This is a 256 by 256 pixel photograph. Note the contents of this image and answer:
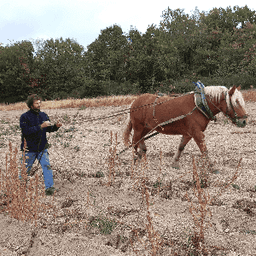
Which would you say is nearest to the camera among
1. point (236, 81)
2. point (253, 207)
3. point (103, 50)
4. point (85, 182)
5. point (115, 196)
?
point (253, 207)

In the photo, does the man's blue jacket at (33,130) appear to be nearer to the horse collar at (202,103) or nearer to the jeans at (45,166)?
the jeans at (45,166)

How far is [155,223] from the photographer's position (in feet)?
9.34

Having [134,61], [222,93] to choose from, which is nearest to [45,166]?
[222,93]

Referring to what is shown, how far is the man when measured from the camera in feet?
11.6

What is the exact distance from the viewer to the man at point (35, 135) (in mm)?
3529

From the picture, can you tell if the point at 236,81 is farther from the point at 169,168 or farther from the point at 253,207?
the point at 253,207

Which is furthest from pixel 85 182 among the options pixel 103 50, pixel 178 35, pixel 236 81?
pixel 178 35

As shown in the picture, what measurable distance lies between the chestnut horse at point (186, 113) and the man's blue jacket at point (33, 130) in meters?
1.61

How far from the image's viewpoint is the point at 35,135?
12.0ft

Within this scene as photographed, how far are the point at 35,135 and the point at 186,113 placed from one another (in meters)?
2.74

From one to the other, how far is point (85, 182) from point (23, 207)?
1.50m

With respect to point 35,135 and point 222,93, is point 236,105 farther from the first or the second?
point 35,135

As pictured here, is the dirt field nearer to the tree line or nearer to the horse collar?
the horse collar

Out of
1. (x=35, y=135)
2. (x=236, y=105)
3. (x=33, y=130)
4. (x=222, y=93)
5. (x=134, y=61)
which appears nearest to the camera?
(x=33, y=130)
